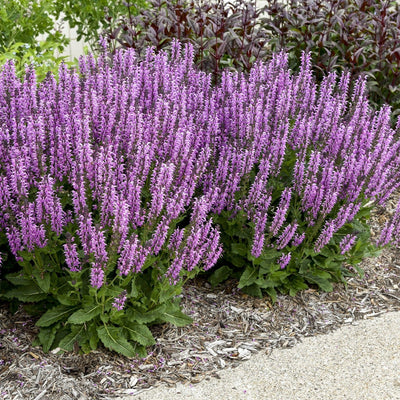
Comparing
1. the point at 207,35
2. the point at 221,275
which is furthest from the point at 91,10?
the point at 221,275

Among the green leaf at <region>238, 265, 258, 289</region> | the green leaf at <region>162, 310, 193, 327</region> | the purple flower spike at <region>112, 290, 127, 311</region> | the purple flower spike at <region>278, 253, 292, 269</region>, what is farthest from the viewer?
the green leaf at <region>238, 265, 258, 289</region>

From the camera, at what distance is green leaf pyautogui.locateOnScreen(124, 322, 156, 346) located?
3.93m

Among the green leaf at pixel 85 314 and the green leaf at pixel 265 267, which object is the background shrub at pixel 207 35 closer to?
the green leaf at pixel 265 267

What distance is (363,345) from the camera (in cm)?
440

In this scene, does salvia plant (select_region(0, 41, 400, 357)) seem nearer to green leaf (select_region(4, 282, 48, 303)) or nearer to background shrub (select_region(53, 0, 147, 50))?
green leaf (select_region(4, 282, 48, 303))

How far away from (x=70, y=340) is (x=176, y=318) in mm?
772

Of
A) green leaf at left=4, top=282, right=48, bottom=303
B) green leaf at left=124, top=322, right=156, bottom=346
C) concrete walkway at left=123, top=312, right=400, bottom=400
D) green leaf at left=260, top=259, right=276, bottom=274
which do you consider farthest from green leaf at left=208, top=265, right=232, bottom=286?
green leaf at left=4, top=282, right=48, bottom=303

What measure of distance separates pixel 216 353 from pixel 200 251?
969mm

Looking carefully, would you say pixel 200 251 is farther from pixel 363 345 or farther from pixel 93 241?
pixel 363 345

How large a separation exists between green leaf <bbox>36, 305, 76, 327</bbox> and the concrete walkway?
726 mm

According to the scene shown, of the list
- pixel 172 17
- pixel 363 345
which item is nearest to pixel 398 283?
pixel 363 345

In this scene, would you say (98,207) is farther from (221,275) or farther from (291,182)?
(291,182)

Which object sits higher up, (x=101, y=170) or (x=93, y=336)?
(x=101, y=170)

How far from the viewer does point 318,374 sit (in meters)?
4.04
